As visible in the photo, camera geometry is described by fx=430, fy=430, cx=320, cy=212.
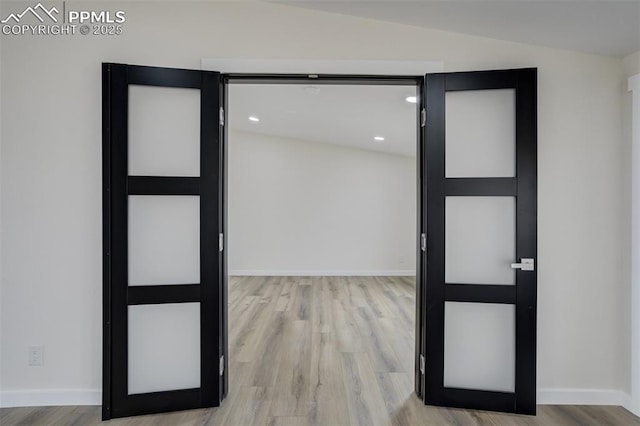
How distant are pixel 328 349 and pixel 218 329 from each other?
1.51 m

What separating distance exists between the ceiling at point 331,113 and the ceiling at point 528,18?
5.10ft

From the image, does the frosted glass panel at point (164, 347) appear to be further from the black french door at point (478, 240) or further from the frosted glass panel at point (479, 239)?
the frosted glass panel at point (479, 239)

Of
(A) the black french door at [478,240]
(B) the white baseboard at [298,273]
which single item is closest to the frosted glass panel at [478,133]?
(A) the black french door at [478,240]

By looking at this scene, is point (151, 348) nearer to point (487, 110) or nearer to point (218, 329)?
point (218, 329)

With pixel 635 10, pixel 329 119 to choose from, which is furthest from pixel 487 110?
pixel 329 119

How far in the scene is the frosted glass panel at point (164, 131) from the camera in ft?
8.83

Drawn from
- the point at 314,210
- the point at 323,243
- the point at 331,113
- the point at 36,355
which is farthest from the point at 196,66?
the point at 323,243

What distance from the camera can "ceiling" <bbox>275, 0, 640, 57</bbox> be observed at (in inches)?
90.8

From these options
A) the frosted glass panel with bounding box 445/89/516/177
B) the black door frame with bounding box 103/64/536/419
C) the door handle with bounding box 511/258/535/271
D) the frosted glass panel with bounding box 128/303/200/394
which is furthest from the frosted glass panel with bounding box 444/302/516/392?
the frosted glass panel with bounding box 128/303/200/394

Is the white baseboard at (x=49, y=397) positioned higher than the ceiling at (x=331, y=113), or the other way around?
the ceiling at (x=331, y=113)

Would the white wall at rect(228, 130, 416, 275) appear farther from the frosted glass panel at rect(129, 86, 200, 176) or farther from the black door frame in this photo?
the frosted glass panel at rect(129, 86, 200, 176)

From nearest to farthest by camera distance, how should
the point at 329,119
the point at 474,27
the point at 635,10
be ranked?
the point at 635,10 → the point at 474,27 → the point at 329,119

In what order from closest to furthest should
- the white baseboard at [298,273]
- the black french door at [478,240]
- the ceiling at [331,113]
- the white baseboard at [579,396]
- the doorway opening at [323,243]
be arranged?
the black french door at [478,240]
the white baseboard at [579,396]
the doorway opening at [323,243]
the ceiling at [331,113]
the white baseboard at [298,273]

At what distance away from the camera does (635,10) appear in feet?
7.32
